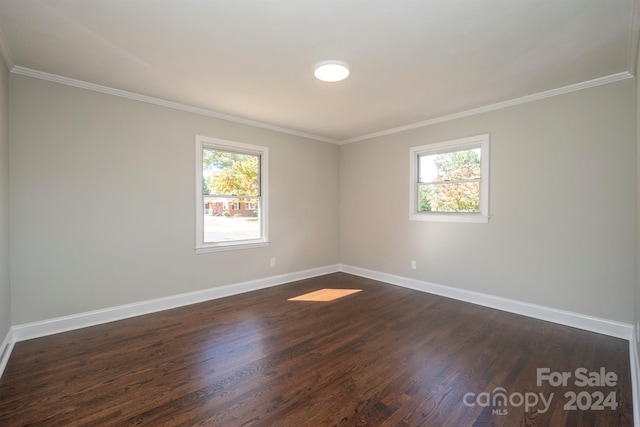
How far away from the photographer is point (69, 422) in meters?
1.75

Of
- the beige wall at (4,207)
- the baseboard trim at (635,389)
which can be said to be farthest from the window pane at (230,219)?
the baseboard trim at (635,389)

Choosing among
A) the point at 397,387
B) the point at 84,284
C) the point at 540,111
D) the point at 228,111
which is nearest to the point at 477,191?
the point at 540,111

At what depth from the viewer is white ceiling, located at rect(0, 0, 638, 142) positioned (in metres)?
1.91

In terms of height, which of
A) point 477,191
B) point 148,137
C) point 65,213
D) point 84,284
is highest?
point 148,137

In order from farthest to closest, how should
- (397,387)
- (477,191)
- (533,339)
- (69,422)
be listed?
(477,191) < (533,339) < (397,387) < (69,422)

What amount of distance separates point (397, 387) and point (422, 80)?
9.01ft

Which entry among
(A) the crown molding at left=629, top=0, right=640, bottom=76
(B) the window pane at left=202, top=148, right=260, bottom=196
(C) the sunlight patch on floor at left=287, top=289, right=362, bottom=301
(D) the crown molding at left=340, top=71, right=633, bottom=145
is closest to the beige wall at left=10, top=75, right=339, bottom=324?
(B) the window pane at left=202, top=148, right=260, bottom=196

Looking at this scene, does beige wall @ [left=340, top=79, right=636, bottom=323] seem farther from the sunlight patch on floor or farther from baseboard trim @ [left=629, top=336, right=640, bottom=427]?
the sunlight patch on floor

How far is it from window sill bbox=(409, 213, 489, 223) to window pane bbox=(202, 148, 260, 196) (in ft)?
8.21

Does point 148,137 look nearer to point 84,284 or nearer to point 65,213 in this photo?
point 65,213

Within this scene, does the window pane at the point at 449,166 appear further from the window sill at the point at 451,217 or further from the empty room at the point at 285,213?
the window sill at the point at 451,217

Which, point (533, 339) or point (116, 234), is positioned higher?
point (116, 234)

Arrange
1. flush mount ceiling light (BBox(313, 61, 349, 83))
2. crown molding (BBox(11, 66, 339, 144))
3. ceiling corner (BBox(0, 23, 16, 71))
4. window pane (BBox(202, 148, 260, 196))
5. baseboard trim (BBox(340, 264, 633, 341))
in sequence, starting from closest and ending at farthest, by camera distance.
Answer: ceiling corner (BBox(0, 23, 16, 71)), flush mount ceiling light (BBox(313, 61, 349, 83)), crown molding (BBox(11, 66, 339, 144)), baseboard trim (BBox(340, 264, 633, 341)), window pane (BBox(202, 148, 260, 196))

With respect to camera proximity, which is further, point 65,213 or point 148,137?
point 148,137
